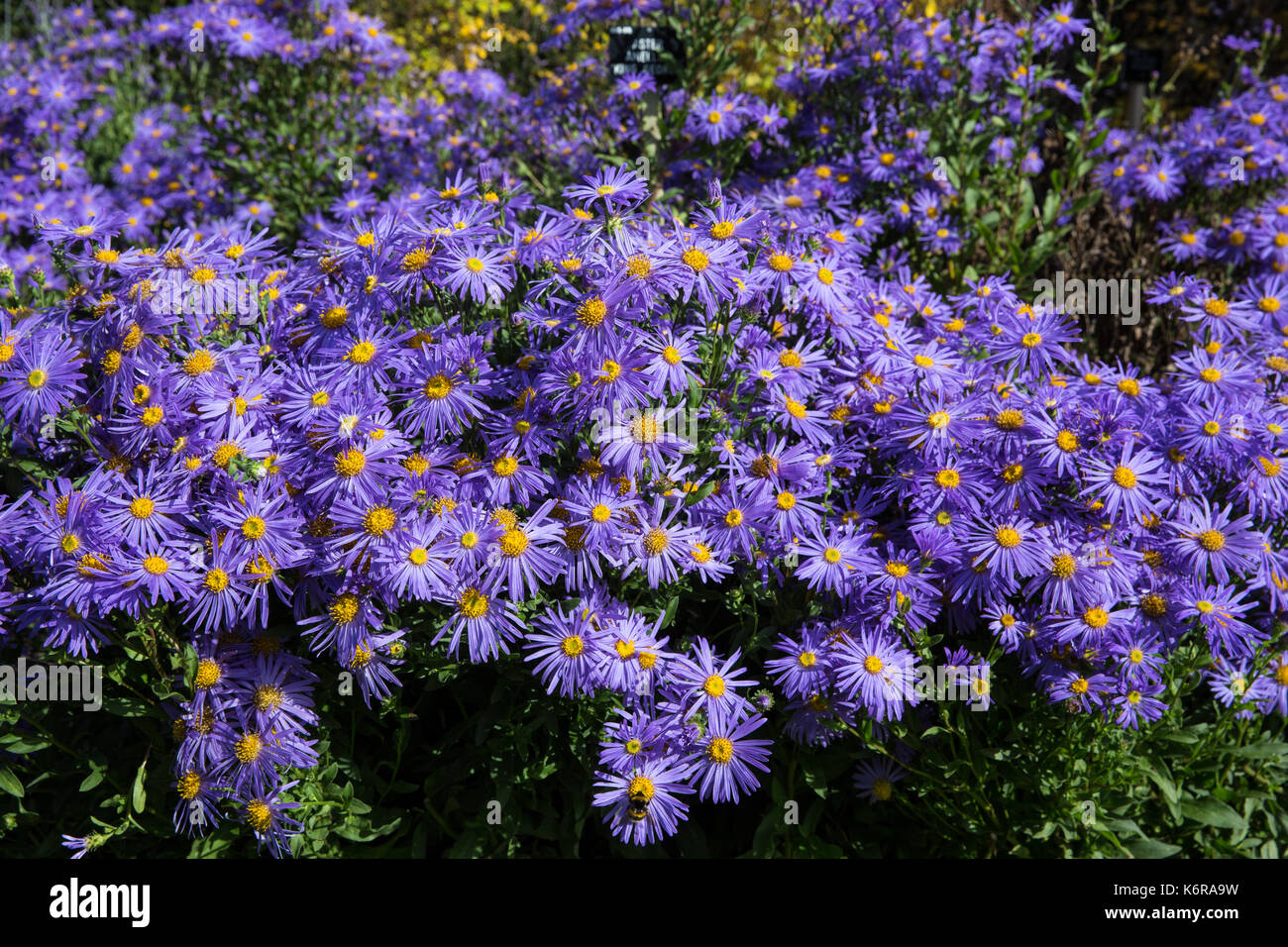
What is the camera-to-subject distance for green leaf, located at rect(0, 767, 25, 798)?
7.09 feet

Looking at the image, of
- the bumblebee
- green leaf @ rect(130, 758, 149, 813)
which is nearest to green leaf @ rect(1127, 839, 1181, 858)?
the bumblebee

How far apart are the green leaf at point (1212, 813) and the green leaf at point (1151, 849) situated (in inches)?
4.1

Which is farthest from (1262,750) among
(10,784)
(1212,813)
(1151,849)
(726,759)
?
(10,784)

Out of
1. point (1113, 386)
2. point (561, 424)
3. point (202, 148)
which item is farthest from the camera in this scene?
point (202, 148)

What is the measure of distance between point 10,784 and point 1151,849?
8.86 feet

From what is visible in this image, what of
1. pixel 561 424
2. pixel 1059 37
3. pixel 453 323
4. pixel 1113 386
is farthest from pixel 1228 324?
pixel 453 323

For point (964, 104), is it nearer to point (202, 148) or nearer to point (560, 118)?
point (560, 118)

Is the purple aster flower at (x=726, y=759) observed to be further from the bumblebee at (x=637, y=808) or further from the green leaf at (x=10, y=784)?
the green leaf at (x=10, y=784)

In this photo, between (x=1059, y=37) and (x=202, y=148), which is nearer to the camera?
(x=1059, y=37)

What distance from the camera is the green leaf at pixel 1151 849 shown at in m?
2.33

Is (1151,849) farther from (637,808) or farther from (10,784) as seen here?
(10,784)

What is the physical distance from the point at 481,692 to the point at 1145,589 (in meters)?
1.63

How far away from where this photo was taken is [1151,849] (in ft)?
7.68
